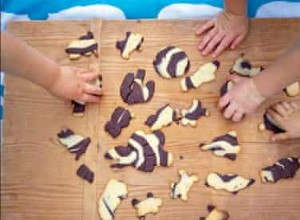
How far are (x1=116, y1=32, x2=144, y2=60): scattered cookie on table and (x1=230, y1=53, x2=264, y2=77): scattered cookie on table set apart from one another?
0.47 ft

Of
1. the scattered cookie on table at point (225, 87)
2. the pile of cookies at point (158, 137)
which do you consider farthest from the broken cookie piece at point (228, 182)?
the scattered cookie on table at point (225, 87)

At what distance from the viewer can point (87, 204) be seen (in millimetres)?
822

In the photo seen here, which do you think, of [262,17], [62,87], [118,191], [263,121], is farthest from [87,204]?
[262,17]

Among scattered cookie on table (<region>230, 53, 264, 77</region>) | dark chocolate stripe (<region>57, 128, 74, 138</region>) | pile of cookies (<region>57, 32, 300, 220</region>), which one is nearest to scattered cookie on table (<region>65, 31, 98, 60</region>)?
pile of cookies (<region>57, 32, 300, 220</region>)

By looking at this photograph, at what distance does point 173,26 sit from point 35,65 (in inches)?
9.1

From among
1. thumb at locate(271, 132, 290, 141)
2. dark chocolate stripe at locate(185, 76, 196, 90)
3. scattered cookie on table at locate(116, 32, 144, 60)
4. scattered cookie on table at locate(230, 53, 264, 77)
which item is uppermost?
scattered cookie on table at locate(116, 32, 144, 60)

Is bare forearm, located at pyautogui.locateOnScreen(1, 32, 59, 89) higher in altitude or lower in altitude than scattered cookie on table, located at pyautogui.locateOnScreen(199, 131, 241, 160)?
higher

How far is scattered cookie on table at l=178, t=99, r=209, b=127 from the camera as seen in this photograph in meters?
0.83

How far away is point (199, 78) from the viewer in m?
0.84

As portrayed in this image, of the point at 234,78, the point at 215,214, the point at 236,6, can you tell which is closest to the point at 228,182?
the point at 215,214

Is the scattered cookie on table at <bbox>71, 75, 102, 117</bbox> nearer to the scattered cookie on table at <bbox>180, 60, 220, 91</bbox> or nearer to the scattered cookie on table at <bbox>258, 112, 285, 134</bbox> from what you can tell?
the scattered cookie on table at <bbox>180, 60, 220, 91</bbox>

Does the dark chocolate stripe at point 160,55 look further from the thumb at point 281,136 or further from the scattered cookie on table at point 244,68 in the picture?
the thumb at point 281,136

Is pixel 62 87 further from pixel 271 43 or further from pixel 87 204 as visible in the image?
pixel 271 43

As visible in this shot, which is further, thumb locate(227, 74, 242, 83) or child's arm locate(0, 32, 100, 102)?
thumb locate(227, 74, 242, 83)
